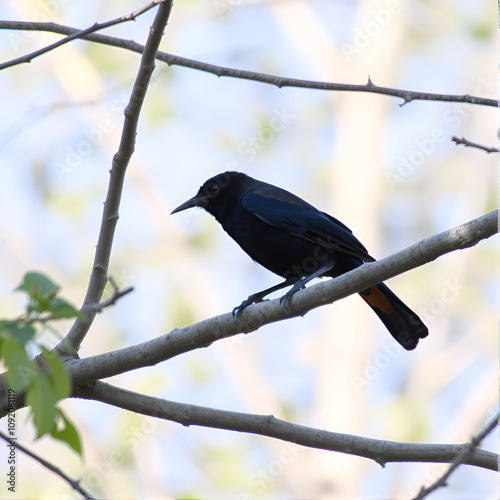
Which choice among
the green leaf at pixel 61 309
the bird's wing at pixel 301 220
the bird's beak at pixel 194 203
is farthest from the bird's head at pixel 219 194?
the green leaf at pixel 61 309

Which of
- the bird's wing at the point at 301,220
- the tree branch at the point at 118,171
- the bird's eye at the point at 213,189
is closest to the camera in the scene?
the tree branch at the point at 118,171

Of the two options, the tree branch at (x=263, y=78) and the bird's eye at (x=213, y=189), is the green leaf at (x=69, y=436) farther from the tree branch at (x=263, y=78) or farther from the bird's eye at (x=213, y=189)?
the bird's eye at (x=213, y=189)

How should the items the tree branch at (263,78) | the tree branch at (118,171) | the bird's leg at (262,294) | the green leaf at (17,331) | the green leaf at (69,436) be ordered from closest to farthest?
the green leaf at (17,331)
the green leaf at (69,436)
the tree branch at (263,78)
the tree branch at (118,171)
the bird's leg at (262,294)

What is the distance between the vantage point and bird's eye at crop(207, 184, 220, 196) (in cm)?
623

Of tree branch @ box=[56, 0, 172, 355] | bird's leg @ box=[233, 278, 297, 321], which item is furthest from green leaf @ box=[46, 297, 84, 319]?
bird's leg @ box=[233, 278, 297, 321]

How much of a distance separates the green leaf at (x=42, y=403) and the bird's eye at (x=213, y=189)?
4436 millimetres

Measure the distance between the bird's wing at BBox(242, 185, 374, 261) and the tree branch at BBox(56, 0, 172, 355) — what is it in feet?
6.28

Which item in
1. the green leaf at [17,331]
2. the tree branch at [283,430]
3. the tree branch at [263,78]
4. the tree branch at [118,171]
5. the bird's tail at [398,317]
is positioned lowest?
the green leaf at [17,331]

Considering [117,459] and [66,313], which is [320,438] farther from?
[117,459]

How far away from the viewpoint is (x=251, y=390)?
11523mm

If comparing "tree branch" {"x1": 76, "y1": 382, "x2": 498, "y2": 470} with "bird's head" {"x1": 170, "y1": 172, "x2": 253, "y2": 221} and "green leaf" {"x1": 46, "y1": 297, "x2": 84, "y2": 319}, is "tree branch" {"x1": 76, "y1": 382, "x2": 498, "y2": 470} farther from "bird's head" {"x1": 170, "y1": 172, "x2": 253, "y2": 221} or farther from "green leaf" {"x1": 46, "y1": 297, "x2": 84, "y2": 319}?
"bird's head" {"x1": 170, "y1": 172, "x2": 253, "y2": 221}

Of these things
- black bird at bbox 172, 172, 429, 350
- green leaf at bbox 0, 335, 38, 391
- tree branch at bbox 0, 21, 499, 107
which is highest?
black bird at bbox 172, 172, 429, 350

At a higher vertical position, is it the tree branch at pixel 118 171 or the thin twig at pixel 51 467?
the tree branch at pixel 118 171

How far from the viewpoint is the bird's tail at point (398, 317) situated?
5215 millimetres
